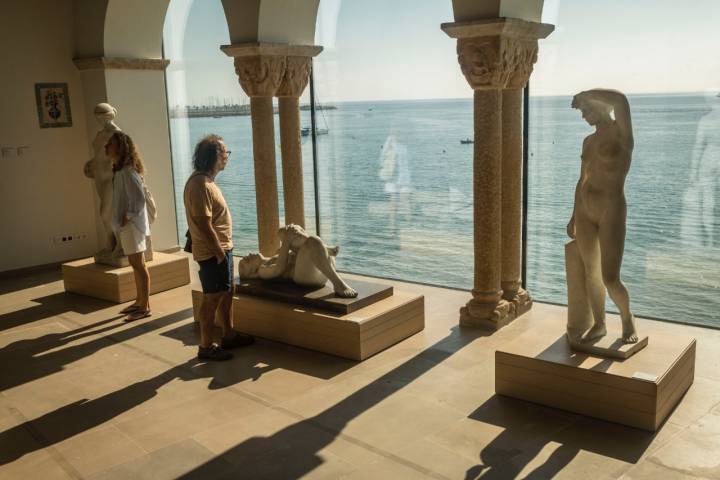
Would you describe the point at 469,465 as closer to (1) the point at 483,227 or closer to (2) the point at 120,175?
(1) the point at 483,227

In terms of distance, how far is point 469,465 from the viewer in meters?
3.67

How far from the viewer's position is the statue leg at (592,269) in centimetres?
432

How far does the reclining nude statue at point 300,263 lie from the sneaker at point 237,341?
0.59m

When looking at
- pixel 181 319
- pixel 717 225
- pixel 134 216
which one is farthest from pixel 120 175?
pixel 717 225

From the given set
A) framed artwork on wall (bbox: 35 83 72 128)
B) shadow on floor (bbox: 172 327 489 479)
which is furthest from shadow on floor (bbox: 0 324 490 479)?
framed artwork on wall (bbox: 35 83 72 128)

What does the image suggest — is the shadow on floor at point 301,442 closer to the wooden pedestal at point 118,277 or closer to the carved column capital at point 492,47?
the carved column capital at point 492,47

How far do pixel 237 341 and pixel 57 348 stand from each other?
1592mm

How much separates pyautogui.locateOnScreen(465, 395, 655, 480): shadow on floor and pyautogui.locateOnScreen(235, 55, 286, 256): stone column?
3711mm

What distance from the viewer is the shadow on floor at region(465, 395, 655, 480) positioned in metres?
3.64

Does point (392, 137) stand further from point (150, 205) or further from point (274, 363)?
point (274, 363)

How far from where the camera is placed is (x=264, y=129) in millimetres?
7305

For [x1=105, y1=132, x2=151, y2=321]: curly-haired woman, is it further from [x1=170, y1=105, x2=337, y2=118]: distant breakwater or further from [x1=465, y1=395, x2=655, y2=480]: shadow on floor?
[x1=170, y1=105, x2=337, y2=118]: distant breakwater

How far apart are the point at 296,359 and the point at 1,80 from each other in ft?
18.3

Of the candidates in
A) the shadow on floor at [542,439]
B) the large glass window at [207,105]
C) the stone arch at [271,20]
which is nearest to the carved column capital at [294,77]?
the stone arch at [271,20]
